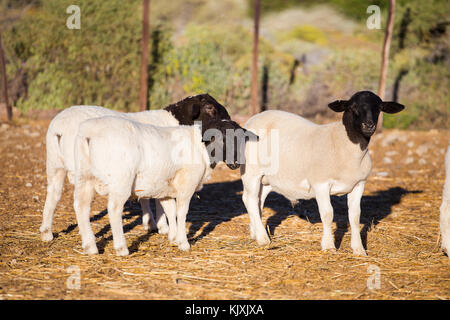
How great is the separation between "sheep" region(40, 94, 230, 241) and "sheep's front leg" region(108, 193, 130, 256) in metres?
0.88

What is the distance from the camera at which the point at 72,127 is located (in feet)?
21.8

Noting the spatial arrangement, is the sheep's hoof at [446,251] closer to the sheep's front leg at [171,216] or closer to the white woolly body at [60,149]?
the sheep's front leg at [171,216]

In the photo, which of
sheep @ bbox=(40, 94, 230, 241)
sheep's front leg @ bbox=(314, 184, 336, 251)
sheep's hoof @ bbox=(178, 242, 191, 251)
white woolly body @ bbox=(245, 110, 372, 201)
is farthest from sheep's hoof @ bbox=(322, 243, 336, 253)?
sheep @ bbox=(40, 94, 230, 241)

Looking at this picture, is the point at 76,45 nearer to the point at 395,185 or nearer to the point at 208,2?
the point at 395,185

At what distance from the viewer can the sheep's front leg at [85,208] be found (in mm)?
6176

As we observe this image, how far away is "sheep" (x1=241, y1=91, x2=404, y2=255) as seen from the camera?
6426 mm

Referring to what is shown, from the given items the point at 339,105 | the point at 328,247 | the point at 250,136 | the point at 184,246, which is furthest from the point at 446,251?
the point at 184,246

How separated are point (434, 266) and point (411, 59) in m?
19.0

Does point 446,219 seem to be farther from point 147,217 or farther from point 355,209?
point 147,217

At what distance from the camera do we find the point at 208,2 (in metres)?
52.0

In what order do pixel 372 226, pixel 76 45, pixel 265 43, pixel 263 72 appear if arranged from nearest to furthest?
pixel 372 226
pixel 76 45
pixel 263 72
pixel 265 43

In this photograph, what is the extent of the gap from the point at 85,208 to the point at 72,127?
3.74ft

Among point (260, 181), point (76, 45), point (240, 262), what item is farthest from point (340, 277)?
point (76, 45)

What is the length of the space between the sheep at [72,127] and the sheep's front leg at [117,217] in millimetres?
880
